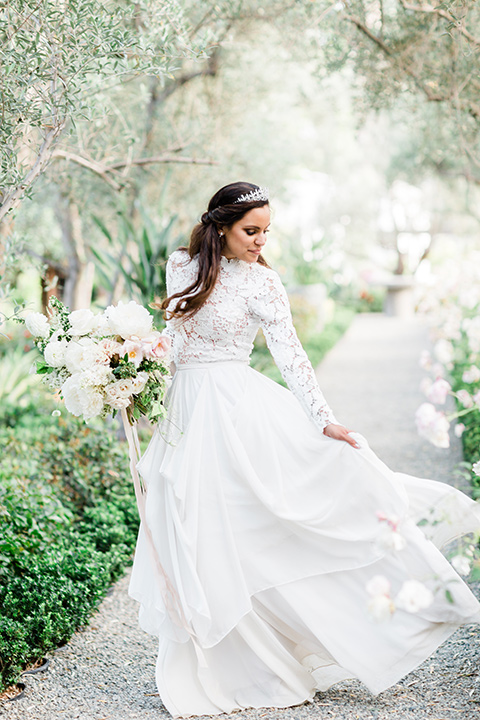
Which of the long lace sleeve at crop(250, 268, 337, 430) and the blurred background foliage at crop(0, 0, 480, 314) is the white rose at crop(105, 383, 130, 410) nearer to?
the long lace sleeve at crop(250, 268, 337, 430)

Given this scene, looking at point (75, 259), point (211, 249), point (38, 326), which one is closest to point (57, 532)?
point (38, 326)

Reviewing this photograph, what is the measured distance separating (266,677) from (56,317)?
5.31 feet

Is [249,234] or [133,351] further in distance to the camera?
[249,234]

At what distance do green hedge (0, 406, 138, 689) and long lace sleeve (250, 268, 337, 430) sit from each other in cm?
159

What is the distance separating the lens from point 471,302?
7688 millimetres

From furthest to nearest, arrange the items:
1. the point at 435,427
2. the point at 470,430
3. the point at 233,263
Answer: the point at 470,430
the point at 435,427
the point at 233,263

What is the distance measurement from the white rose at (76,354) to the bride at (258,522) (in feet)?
1.26

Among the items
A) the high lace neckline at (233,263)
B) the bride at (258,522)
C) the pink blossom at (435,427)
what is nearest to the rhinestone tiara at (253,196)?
the bride at (258,522)

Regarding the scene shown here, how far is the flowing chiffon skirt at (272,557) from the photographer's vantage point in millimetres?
2803

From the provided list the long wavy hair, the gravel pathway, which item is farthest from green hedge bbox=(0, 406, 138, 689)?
the long wavy hair

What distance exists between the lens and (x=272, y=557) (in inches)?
114

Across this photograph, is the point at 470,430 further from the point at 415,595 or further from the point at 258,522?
the point at 415,595

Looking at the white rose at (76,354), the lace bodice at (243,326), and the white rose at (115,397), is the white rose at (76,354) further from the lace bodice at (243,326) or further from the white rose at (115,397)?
the lace bodice at (243,326)

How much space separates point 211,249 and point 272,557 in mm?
1217
